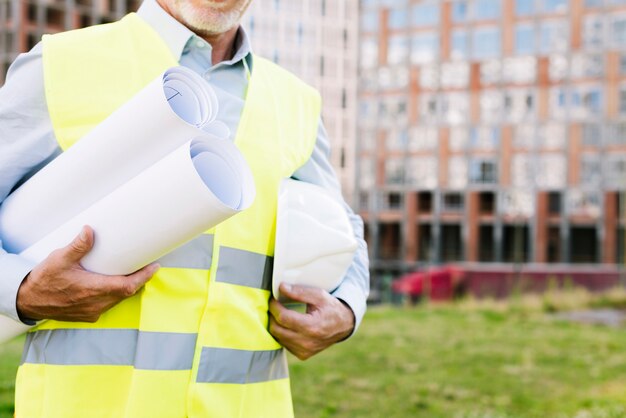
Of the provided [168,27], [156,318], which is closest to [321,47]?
[168,27]

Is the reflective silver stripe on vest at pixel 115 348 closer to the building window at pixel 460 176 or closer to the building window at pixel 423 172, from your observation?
the building window at pixel 460 176

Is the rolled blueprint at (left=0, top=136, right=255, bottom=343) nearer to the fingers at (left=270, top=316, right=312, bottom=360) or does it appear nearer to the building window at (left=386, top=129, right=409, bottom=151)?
the fingers at (left=270, top=316, right=312, bottom=360)

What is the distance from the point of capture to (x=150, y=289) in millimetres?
1686

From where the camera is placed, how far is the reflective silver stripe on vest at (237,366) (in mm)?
1745

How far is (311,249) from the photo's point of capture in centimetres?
185

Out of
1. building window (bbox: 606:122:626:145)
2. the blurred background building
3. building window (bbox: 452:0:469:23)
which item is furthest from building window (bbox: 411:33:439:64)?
building window (bbox: 606:122:626:145)

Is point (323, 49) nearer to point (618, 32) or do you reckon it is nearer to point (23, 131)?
point (618, 32)

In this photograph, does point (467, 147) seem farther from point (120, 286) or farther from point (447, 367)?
point (120, 286)

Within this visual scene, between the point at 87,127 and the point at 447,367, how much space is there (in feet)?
24.4

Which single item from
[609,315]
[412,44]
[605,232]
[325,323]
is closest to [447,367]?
[325,323]

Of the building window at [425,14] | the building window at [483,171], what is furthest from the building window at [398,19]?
the building window at [483,171]

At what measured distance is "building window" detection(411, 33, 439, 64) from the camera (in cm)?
5200

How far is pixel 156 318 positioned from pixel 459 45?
171ft

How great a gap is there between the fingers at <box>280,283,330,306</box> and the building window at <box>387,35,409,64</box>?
51.9 meters
